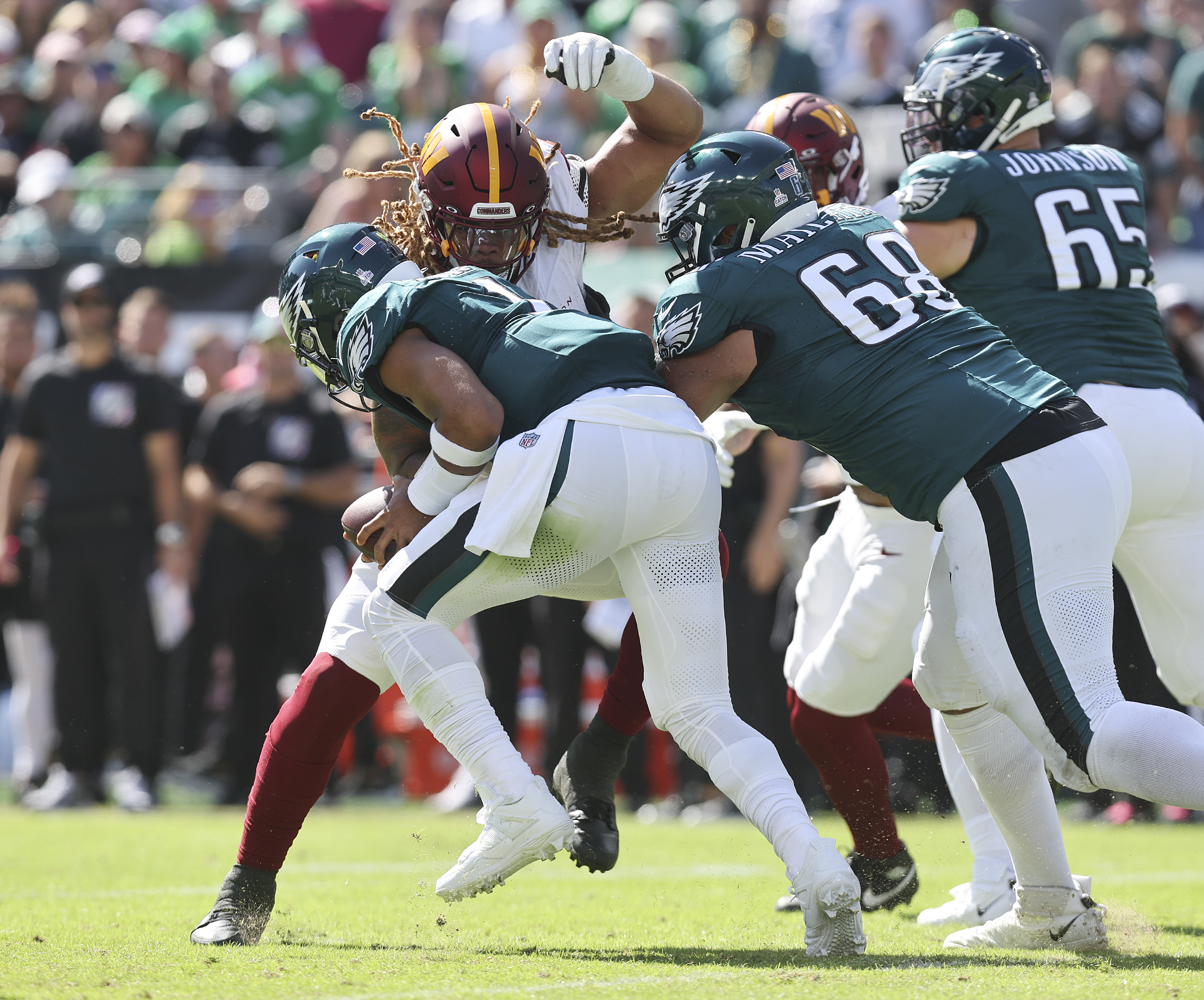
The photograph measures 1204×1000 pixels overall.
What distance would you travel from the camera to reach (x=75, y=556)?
26.1 feet

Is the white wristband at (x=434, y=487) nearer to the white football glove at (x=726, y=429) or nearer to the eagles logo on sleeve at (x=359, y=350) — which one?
the eagles logo on sleeve at (x=359, y=350)

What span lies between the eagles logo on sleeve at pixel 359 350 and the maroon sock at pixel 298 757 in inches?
29.1

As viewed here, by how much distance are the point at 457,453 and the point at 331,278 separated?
2.14 ft

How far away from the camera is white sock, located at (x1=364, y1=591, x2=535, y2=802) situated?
356 cm

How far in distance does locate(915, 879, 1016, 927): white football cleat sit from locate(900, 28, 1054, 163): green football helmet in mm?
2112

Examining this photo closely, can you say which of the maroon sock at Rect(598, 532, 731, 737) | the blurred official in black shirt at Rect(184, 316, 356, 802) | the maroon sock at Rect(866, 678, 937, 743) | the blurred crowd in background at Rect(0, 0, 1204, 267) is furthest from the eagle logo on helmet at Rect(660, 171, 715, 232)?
the blurred crowd in background at Rect(0, 0, 1204, 267)

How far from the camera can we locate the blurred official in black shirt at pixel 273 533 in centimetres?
798

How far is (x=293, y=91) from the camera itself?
11.5 m

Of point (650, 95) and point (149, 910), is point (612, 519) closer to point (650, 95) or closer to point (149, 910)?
point (650, 95)

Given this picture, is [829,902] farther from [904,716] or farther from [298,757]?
[904,716]

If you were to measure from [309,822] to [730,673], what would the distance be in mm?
2105

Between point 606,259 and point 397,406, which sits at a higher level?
point 397,406

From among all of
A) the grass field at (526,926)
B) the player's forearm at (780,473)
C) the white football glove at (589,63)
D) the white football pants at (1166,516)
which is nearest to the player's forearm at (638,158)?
the white football glove at (589,63)

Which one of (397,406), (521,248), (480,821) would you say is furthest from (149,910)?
(521,248)
